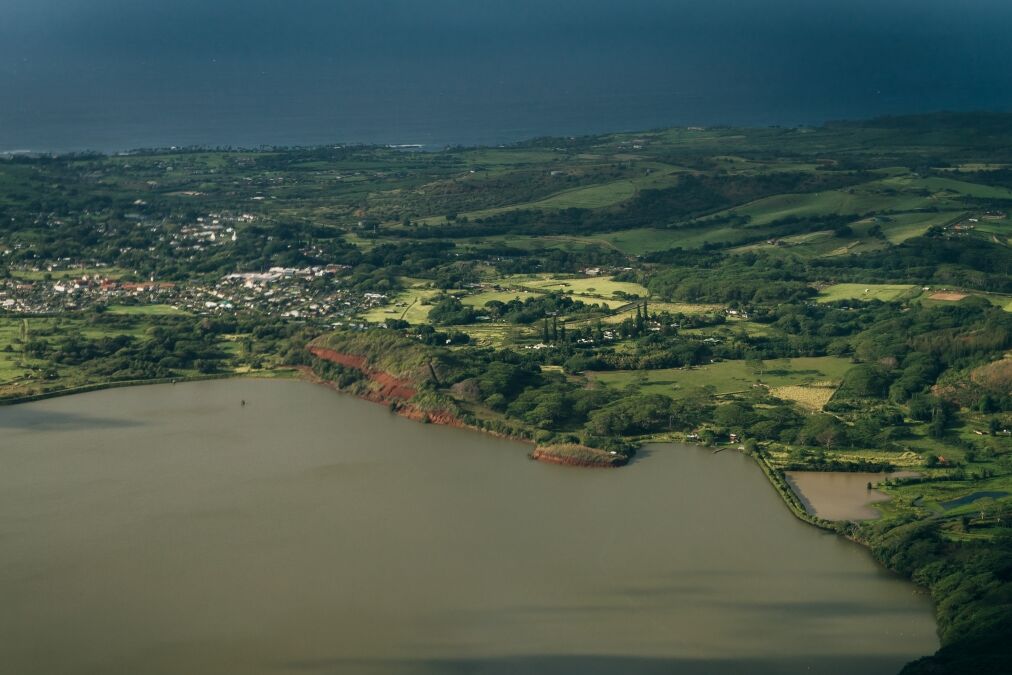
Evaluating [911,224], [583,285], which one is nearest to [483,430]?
[583,285]

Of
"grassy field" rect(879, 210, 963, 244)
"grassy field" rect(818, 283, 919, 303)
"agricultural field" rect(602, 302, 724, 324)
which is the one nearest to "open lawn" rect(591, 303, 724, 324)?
"agricultural field" rect(602, 302, 724, 324)

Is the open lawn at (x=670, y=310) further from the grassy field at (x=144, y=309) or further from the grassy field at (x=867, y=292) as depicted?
the grassy field at (x=144, y=309)

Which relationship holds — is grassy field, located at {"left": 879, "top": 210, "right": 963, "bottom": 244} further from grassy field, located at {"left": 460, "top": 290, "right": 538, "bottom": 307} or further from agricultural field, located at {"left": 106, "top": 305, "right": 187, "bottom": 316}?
agricultural field, located at {"left": 106, "top": 305, "right": 187, "bottom": 316}

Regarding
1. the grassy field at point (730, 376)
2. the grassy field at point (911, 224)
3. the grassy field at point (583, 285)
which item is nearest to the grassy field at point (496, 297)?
the grassy field at point (583, 285)

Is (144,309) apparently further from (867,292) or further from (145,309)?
(867,292)

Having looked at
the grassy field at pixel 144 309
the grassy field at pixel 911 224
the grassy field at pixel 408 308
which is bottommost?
the grassy field at pixel 911 224

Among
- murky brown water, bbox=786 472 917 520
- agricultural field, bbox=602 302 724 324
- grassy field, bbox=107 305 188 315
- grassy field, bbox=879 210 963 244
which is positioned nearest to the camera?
murky brown water, bbox=786 472 917 520
